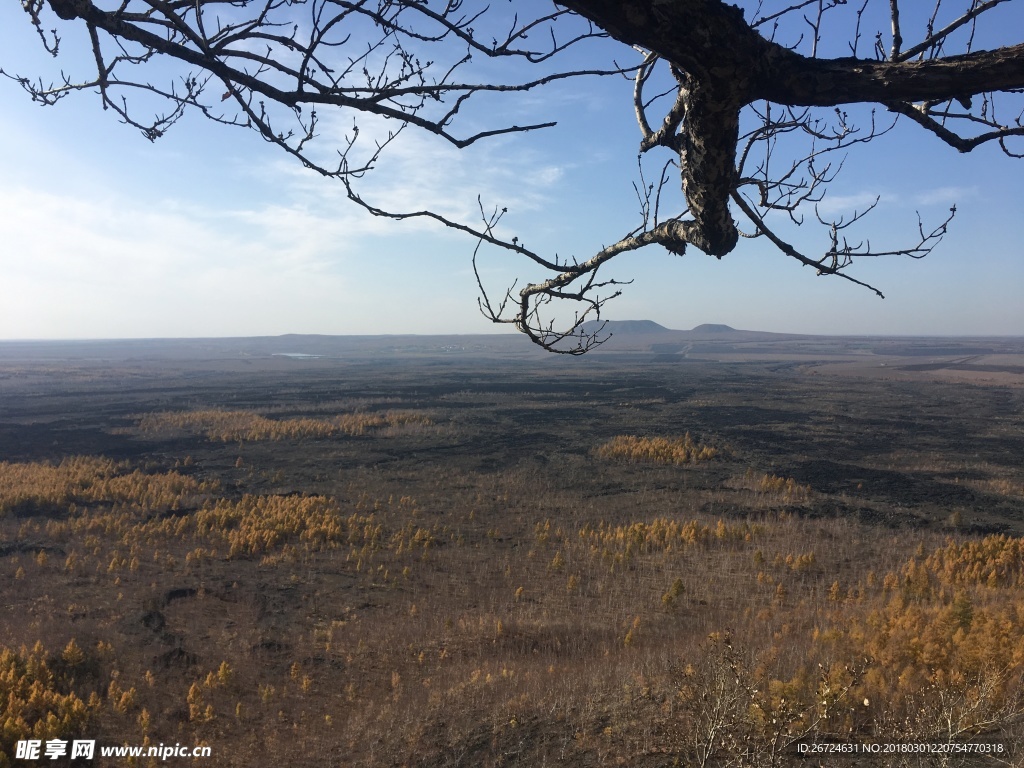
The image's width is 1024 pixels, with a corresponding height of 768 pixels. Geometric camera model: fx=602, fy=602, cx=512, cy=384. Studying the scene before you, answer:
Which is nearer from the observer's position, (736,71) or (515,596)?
(736,71)

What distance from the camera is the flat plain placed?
6.09m

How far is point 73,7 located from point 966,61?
10.0 ft

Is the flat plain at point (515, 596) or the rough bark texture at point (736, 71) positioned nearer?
the rough bark texture at point (736, 71)

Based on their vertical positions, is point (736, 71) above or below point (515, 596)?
above

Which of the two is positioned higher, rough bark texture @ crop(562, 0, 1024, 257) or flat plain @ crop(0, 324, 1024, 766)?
rough bark texture @ crop(562, 0, 1024, 257)

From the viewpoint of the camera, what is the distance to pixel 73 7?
7.08ft

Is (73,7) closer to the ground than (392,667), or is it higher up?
higher up

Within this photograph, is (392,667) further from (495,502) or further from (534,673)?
(495,502)

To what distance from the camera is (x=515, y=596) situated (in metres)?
11.3

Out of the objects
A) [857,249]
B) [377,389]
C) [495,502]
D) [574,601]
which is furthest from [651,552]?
[377,389]

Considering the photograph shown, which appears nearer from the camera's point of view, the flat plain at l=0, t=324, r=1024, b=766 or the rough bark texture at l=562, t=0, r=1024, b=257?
the rough bark texture at l=562, t=0, r=1024, b=257

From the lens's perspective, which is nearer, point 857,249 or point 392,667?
point 857,249

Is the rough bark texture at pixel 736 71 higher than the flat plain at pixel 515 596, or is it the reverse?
the rough bark texture at pixel 736 71

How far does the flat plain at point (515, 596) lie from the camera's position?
609cm
